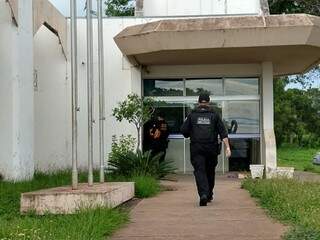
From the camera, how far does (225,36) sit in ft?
51.9

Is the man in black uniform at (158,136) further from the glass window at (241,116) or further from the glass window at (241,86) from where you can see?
the glass window at (241,86)

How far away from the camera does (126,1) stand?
34.8 m

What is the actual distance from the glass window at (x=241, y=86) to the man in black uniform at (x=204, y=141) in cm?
924

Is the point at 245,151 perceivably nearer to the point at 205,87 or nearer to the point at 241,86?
the point at 241,86

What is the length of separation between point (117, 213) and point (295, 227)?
2.39m

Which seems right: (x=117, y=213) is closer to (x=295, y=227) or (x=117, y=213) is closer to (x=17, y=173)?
(x=295, y=227)

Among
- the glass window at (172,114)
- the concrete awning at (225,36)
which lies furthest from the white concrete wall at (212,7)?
the concrete awning at (225,36)

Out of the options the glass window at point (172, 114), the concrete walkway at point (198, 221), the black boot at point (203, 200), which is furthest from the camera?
the glass window at point (172, 114)

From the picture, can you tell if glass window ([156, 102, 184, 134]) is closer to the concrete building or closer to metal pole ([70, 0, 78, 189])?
the concrete building

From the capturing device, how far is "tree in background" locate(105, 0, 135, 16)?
114 feet

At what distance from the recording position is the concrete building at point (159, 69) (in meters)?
13.8

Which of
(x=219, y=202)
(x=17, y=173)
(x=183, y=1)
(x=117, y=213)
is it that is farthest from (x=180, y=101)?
(x=117, y=213)

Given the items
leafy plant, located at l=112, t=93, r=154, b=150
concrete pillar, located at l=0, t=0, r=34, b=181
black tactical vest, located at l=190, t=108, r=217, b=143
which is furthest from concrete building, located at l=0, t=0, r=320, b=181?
black tactical vest, located at l=190, t=108, r=217, b=143

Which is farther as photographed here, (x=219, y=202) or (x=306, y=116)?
(x=306, y=116)
